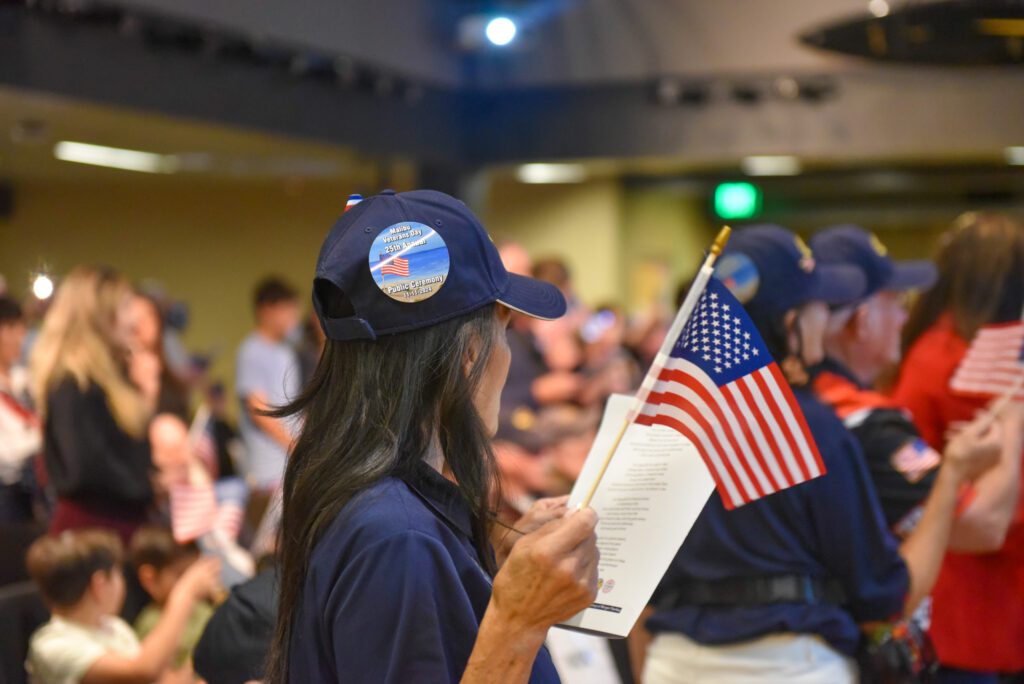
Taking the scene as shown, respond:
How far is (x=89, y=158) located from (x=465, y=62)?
304cm

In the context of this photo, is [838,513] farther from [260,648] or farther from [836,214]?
[836,214]

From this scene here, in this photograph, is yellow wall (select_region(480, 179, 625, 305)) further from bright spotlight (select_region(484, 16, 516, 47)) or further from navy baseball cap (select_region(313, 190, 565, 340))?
navy baseball cap (select_region(313, 190, 565, 340))

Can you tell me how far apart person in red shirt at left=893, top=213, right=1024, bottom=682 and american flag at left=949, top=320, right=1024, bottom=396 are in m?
0.07

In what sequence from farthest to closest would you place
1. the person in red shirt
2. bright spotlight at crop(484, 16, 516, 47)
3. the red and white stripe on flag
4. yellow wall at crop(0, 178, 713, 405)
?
yellow wall at crop(0, 178, 713, 405) → bright spotlight at crop(484, 16, 516, 47) → the red and white stripe on flag → the person in red shirt

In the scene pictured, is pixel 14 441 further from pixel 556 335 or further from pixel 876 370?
pixel 556 335

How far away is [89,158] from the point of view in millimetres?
9508

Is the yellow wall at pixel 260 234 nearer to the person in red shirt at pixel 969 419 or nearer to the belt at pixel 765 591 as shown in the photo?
the person in red shirt at pixel 969 419

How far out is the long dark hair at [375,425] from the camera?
147 cm

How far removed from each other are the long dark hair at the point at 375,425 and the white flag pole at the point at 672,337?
21 centimetres


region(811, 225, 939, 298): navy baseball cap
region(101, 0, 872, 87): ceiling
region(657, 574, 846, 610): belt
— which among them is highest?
region(101, 0, 872, 87): ceiling

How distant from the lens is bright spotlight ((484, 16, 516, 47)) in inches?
348

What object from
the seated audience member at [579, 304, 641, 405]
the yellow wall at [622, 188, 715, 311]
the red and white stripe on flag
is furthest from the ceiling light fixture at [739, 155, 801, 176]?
the red and white stripe on flag

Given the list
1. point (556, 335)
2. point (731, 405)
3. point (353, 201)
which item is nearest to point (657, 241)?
point (556, 335)

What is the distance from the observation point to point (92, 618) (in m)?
3.13
